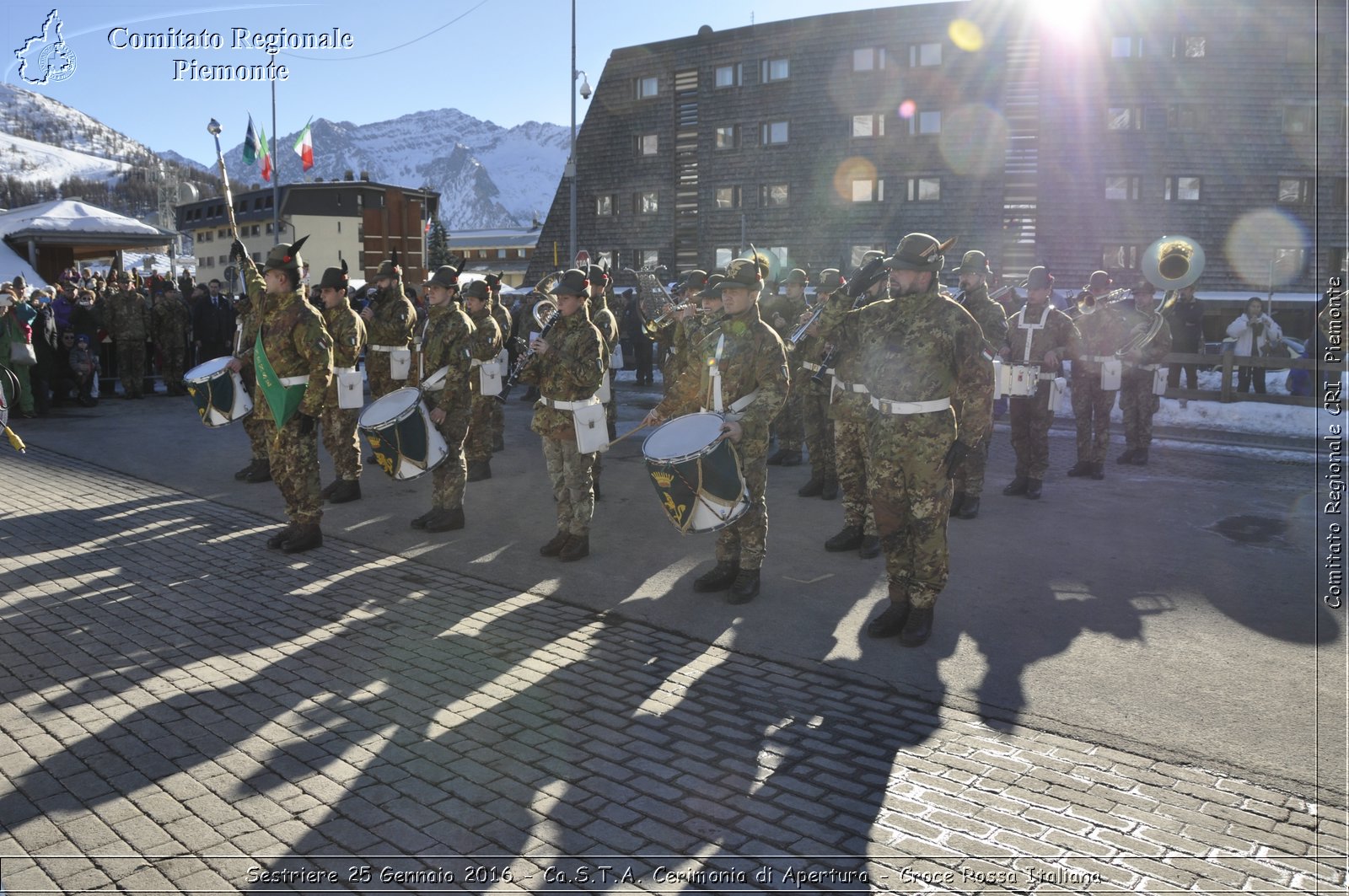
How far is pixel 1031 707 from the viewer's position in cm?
520

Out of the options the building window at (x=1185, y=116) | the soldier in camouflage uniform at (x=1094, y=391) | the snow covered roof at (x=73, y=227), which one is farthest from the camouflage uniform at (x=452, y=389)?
the building window at (x=1185, y=116)

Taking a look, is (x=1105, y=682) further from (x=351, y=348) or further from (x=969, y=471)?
(x=351, y=348)

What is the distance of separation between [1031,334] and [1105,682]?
19.9 feet

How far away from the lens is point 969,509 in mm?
9523

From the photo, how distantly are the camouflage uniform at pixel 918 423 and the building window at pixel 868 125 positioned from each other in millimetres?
34521

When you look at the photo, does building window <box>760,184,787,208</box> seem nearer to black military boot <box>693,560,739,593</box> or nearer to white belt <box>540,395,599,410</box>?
white belt <box>540,395,599,410</box>

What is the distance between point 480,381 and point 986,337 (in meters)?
5.11

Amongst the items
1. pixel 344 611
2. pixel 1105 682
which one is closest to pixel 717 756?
pixel 1105 682

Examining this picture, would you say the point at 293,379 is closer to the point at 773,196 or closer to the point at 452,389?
the point at 452,389

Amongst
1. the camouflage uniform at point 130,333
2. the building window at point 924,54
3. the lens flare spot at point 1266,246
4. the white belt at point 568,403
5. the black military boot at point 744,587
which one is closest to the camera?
the black military boot at point 744,587

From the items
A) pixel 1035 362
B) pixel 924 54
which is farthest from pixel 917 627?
pixel 924 54

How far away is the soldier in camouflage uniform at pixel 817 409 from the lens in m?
10.5

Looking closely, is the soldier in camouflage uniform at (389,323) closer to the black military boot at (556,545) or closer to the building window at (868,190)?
the black military boot at (556,545)

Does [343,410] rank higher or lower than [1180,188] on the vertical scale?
lower
